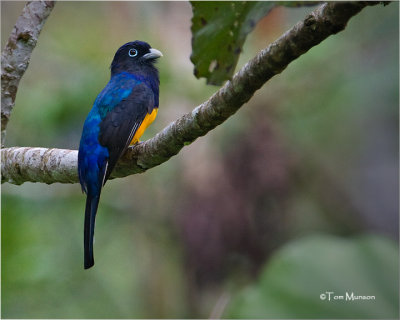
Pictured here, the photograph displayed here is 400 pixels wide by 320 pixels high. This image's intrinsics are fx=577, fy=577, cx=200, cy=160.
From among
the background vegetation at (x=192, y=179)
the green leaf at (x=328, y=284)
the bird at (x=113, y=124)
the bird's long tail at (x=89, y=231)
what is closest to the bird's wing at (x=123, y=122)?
the bird at (x=113, y=124)

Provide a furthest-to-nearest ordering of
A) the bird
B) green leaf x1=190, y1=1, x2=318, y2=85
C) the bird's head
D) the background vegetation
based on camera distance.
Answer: the background vegetation
the bird's head
the bird
green leaf x1=190, y1=1, x2=318, y2=85

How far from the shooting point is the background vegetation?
492 cm

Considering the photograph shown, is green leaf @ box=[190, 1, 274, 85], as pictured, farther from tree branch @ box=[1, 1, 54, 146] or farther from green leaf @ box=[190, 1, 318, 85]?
tree branch @ box=[1, 1, 54, 146]

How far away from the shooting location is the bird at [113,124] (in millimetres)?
2939

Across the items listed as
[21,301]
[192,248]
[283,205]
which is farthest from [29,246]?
[283,205]

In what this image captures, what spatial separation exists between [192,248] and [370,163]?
287 centimetres

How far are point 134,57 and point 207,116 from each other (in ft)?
6.08

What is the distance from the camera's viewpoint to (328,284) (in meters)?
3.23

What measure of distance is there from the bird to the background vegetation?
129 cm

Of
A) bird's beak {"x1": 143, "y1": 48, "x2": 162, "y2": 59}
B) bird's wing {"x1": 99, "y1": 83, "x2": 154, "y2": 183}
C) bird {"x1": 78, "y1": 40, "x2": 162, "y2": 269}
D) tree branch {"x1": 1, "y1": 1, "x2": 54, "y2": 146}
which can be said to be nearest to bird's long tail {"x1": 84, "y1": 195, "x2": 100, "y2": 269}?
bird {"x1": 78, "y1": 40, "x2": 162, "y2": 269}

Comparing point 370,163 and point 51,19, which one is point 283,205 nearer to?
point 370,163

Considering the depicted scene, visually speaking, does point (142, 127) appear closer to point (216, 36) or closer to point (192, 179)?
point (216, 36)

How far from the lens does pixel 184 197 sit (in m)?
5.21

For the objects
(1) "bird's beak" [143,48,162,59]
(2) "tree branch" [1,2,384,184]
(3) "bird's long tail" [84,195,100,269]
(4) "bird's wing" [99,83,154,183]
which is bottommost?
(3) "bird's long tail" [84,195,100,269]
